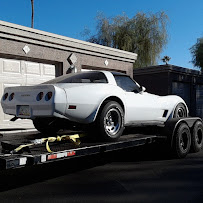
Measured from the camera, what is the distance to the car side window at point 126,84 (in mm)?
5898

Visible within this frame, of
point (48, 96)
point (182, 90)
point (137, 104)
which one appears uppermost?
point (182, 90)

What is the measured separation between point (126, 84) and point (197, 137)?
2.45 meters

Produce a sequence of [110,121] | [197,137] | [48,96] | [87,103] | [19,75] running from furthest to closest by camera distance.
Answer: [19,75] < [197,137] < [110,121] < [87,103] < [48,96]

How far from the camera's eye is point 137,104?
5906 mm

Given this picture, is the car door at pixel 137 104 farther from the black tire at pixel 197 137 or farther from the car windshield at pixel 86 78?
the black tire at pixel 197 137

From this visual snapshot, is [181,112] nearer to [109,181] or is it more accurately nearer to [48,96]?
[109,181]

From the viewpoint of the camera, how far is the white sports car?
463cm

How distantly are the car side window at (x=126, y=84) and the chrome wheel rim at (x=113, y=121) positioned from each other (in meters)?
0.79

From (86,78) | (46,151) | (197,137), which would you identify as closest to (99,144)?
(46,151)

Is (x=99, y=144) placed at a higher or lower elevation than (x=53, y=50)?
lower

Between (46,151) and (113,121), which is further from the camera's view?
(113,121)

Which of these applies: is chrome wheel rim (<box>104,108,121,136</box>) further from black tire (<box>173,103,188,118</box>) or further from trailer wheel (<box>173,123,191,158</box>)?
black tire (<box>173,103,188,118</box>)

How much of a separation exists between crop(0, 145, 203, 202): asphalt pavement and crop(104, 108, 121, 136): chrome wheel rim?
2.47 ft

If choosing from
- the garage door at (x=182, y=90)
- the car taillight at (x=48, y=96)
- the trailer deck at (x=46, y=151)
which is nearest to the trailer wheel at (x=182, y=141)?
the trailer deck at (x=46, y=151)
